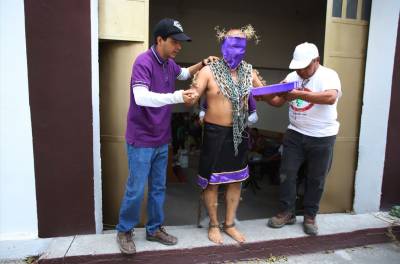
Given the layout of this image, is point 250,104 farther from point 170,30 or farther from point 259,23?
point 259,23

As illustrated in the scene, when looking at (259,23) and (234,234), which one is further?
(259,23)

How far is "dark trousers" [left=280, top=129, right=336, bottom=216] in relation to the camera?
3.36 meters

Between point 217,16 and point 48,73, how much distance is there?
16.9 feet

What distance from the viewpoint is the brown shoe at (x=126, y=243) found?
290 cm

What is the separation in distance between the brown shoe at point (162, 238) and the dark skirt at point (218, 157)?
0.53m

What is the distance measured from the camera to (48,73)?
9.69ft

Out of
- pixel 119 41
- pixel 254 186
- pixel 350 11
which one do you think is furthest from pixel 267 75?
pixel 119 41

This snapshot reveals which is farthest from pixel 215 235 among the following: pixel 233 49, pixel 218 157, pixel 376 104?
pixel 376 104

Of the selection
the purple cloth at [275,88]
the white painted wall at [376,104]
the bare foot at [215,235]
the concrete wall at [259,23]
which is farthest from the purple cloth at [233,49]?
the concrete wall at [259,23]

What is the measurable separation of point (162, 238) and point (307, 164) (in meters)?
1.59

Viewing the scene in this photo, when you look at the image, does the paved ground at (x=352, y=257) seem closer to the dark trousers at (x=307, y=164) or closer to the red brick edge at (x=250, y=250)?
the red brick edge at (x=250, y=250)

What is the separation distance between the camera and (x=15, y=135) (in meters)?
2.95

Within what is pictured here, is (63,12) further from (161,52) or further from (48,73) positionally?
(161,52)

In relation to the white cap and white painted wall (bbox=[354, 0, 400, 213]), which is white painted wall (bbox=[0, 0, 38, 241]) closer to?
the white cap
